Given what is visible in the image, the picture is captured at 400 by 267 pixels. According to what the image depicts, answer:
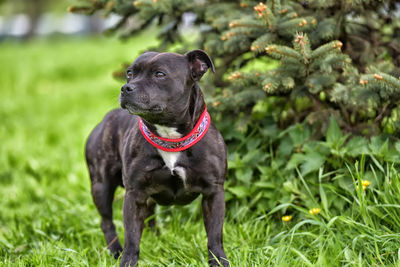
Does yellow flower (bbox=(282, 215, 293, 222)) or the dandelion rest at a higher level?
the dandelion

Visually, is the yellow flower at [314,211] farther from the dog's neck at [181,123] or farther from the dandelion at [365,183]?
the dog's neck at [181,123]

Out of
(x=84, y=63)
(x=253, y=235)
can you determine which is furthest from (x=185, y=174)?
(x=84, y=63)

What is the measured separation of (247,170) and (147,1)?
62.7 inches

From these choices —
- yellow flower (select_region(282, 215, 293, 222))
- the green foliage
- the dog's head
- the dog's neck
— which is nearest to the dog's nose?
the dog's head

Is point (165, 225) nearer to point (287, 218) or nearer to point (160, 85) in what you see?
point (287, 218)

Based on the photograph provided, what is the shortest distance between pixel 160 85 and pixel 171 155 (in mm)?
439

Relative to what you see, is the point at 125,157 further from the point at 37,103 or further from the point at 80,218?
the point at 37,103

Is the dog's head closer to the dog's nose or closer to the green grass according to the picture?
the dog's nose

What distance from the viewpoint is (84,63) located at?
14.1 metres

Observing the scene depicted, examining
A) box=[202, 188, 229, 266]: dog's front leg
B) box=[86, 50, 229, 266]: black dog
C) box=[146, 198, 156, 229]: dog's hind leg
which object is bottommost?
box=[146, 198, 156, 229]: dog's hind leg

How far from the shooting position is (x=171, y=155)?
298cm

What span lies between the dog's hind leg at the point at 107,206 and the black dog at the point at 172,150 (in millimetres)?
597

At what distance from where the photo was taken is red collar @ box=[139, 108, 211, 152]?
296 cm

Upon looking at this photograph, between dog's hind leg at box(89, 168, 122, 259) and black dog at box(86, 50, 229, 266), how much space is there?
0.60 m
